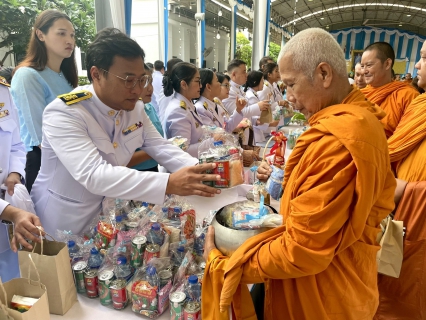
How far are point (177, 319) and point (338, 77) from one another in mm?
917

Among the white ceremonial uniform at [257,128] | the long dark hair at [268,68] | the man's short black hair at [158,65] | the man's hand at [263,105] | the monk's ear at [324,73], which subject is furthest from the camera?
the man's short black hair at [158,65]

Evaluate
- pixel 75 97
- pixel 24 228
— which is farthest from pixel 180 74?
pixel 24 228

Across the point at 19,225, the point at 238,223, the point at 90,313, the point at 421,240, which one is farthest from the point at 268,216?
the point at 421,240

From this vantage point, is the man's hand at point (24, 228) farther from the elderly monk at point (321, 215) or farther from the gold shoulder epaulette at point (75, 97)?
the elderly monk at point (321, 215)

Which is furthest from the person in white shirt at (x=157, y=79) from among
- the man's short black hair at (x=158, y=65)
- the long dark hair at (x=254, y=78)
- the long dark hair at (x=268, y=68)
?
the long dark hair at (x=268, y=68)

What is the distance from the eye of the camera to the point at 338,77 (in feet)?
3.18

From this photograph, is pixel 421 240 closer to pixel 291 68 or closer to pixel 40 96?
pixel 291 68

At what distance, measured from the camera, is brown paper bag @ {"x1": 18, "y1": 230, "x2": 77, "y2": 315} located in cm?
100

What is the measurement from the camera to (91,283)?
1.13 metres

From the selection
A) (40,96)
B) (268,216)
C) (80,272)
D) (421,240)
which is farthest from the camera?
(40,96)

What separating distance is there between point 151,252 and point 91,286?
243 mm

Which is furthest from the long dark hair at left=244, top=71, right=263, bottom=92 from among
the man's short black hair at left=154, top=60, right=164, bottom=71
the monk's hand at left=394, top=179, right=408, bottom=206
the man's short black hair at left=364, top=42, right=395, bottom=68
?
the monk's hand at left=394, top=179, right=408, bottom=206

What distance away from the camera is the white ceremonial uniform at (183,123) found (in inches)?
105

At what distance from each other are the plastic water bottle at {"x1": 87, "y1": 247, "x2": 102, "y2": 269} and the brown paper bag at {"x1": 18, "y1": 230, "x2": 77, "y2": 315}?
0.09 metres
